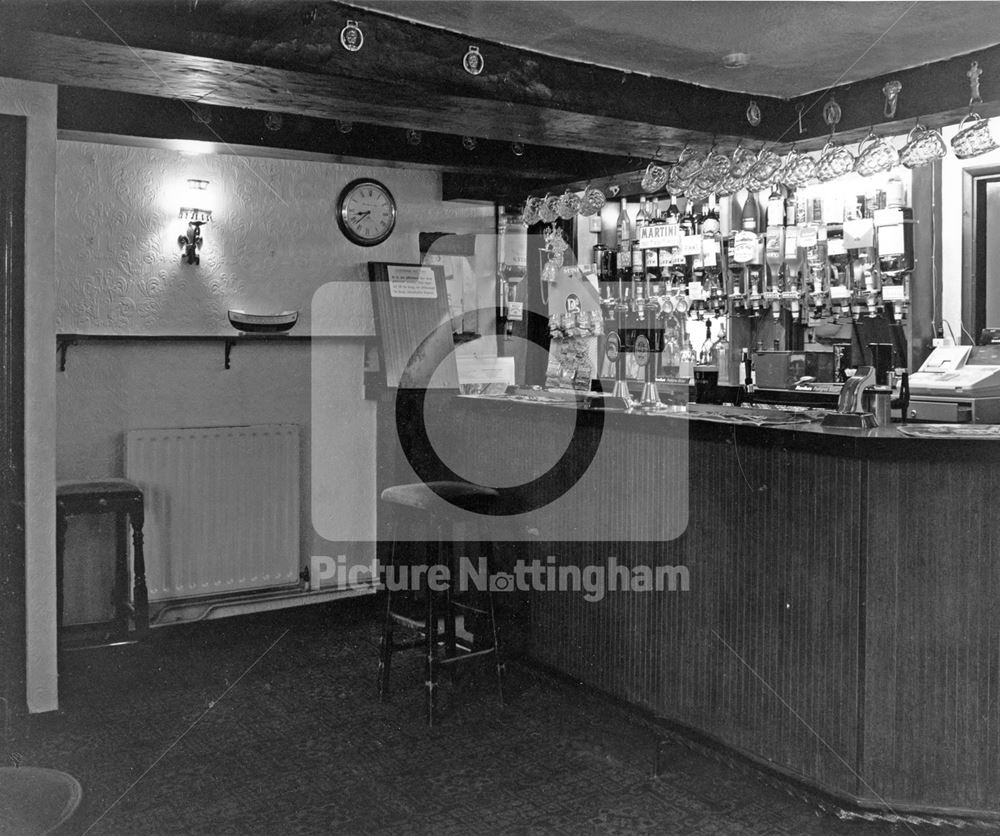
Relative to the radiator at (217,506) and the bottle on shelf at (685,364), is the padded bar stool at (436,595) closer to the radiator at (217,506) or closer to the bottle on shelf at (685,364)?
the radiator at (217,506)

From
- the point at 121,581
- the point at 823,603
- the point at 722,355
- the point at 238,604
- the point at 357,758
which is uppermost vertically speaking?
the point at 722,355

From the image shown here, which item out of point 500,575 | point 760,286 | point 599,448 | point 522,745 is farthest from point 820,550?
point 760,286

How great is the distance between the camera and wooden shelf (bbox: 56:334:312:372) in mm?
4581

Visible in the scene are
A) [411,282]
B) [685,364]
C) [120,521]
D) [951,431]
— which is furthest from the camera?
[685,364]

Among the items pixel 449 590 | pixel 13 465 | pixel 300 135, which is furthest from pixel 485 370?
pixel 13 465

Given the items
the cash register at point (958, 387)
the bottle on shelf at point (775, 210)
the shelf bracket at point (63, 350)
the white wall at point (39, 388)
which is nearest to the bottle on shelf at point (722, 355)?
the bottle on shelf at point (775, 210)

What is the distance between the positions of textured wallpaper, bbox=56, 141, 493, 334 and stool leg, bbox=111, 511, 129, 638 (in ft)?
3.29

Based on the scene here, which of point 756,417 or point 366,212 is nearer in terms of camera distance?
point 756,417

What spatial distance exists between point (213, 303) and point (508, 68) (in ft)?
6.95

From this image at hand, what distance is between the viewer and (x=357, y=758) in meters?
3.29

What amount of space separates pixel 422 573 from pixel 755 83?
2.72 metres

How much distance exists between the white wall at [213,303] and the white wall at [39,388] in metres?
0.86

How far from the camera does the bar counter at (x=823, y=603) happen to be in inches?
107

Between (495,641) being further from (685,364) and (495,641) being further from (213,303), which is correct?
(685,364)
